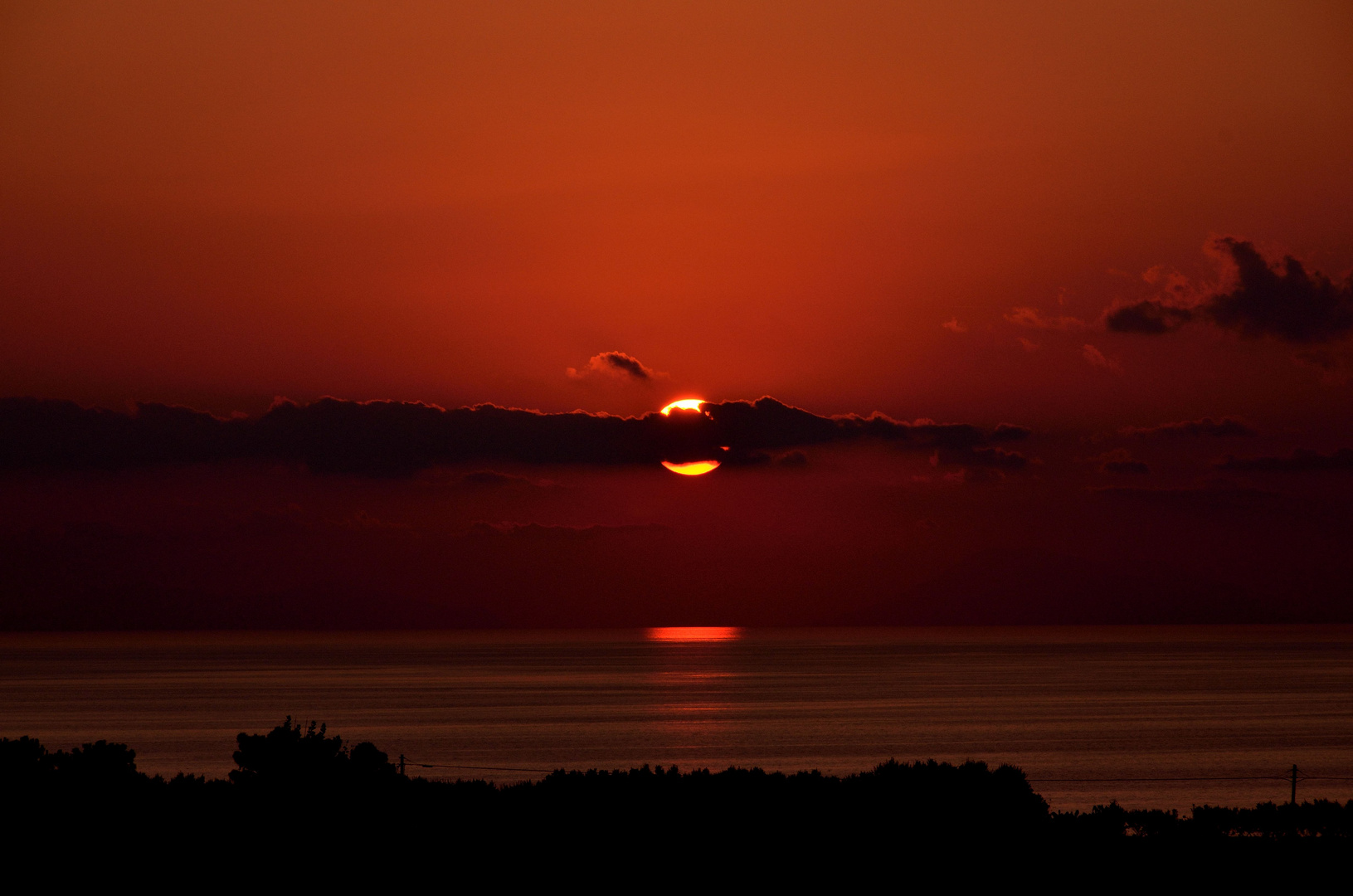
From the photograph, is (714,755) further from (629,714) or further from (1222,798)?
(629,714)

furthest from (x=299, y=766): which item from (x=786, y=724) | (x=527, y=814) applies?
(x=786, y=724)

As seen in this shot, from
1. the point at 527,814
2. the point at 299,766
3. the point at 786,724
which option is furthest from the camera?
the point at 786,724

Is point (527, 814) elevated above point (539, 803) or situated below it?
below

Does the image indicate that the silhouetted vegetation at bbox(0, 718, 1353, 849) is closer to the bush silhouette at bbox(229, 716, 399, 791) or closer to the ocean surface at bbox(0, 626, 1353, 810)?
A: the bush silhouette at bbox(229, 716, 399, 791)

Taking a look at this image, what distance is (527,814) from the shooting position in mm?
31000

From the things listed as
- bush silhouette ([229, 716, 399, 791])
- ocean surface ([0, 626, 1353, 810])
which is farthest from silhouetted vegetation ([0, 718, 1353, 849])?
ocean surface ([0, 626, 1353, 810])

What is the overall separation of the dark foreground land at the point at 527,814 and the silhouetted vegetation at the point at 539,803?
0.15ft

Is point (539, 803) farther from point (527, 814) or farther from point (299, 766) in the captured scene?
point (299, 766)

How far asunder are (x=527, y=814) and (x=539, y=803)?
751mm

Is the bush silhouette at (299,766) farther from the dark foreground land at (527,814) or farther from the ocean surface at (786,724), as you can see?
the ocean surface at (786,724)

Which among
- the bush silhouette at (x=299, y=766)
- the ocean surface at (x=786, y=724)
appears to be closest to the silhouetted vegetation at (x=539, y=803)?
the bush silhouette at (x=299, y=766)

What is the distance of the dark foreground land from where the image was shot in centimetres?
2884

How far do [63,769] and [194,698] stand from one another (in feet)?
398

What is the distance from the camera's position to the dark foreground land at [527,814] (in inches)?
1136
